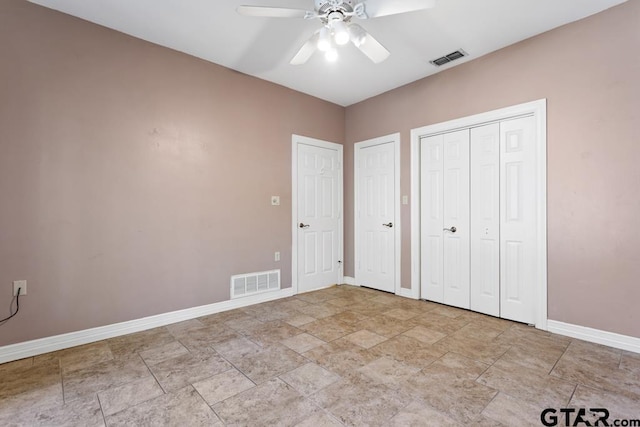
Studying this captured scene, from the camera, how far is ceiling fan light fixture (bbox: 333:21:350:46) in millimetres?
2115

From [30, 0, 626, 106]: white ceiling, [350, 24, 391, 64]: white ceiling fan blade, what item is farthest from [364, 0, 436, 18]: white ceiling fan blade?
[30, 0, 626, 106]: white ceiling

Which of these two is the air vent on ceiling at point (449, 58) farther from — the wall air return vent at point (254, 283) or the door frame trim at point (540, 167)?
the wall air return vent at point (254, 283)

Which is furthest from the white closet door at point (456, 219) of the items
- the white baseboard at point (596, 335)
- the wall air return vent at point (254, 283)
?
the wall air return vent at point (254, 283)

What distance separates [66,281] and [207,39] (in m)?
2.53

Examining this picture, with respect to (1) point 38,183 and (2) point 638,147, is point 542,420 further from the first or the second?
(1) point 38,183

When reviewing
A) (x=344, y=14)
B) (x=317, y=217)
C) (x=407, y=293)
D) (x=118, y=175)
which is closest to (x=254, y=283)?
(x=317, y=217)

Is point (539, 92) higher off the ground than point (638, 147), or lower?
higher

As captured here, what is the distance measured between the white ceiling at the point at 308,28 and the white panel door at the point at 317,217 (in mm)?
1277

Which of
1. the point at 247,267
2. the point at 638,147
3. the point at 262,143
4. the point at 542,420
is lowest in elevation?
the point at 542,420

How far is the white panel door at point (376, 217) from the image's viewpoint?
13.7 ft

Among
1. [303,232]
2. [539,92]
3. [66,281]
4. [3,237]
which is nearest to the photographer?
[3,237]

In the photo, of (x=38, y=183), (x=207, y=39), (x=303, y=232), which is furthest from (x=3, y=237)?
(x=303, y=232)

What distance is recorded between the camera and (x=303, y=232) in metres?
4.25

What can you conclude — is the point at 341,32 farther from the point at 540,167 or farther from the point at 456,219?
the point at 456,219
